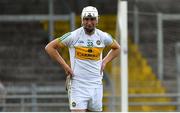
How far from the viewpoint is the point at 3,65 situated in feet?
68.3

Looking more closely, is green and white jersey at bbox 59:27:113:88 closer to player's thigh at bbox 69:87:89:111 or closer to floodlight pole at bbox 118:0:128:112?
player's thigh at bbox 69:87:89:111

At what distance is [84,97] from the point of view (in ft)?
29.1

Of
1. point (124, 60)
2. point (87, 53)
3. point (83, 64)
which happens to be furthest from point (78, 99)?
point (124, 60)

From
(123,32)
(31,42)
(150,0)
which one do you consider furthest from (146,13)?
(123,32)

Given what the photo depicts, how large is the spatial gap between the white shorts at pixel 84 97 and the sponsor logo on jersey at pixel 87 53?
0.31 metres

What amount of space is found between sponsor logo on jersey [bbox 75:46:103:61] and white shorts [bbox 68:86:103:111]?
0.31 meters

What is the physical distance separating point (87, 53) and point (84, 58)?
0.19ft

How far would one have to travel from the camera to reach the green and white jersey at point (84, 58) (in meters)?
8.81

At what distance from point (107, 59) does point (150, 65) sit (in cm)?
1170

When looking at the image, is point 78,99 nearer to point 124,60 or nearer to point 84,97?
point 84,97

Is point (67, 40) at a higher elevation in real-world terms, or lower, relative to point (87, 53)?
higher

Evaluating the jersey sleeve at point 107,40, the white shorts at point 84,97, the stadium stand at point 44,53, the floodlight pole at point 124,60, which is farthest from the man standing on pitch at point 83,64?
→ the stadium stand at point 44,53

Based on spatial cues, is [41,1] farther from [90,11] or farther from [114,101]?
[90,11]

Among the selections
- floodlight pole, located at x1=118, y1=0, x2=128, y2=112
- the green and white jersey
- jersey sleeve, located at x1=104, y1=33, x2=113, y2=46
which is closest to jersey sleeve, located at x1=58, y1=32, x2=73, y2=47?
the green and white jersey
